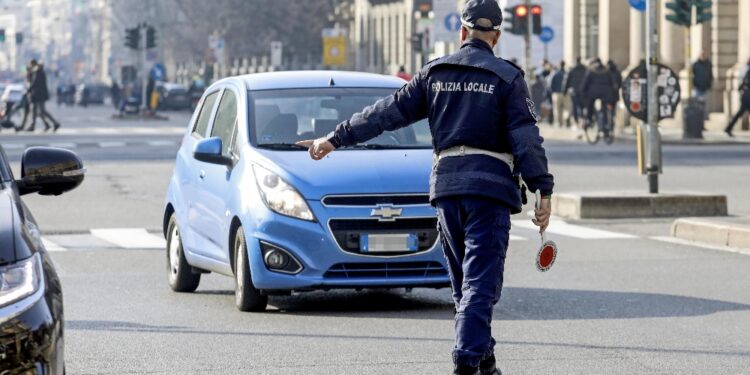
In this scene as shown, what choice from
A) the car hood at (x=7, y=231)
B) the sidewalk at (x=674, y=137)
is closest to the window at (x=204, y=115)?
the car hood at (x=7, y=231)

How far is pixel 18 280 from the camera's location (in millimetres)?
5883

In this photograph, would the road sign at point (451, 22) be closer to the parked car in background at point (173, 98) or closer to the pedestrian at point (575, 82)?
the pedestrian at point (575, 82)

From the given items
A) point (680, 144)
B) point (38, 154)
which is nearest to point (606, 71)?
point (680, 144)

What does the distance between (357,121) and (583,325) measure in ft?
10.5

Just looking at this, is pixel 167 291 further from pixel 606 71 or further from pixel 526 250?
pixel 606 71

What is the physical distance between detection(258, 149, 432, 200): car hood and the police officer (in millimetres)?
3346

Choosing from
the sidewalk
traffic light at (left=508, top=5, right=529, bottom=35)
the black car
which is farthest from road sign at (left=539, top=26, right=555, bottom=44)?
the black car

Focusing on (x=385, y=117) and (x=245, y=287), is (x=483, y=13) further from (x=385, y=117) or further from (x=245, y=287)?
(x=245, y=287)

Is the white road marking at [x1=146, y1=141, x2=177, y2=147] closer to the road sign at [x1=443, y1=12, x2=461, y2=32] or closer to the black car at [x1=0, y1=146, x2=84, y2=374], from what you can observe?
the road sign at [x1=443, y1=12, x2=461, y2=32]

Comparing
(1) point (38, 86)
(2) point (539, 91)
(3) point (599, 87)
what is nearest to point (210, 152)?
(3) point (599, 87)

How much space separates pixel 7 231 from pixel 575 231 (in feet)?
42.8

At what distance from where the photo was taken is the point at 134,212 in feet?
70.6

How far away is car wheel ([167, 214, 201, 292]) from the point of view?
1306cm

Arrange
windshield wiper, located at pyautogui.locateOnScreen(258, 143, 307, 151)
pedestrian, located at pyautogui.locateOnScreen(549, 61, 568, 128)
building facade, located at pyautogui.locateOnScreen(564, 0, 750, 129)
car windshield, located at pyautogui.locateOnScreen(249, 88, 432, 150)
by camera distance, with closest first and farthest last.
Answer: windshield wiper, located at pyautogui.locateOnScreen(258, 143, 307, 151)
car windshield, located at pyautogui.locateOnScreen(249, 88, 432, 150)
building facade, located at pyautogui.locateOnScreen(564, 0, 750, 129)
pedestrian, located at pyautogui.locateOnScreen(549, 61, 568, 128)
